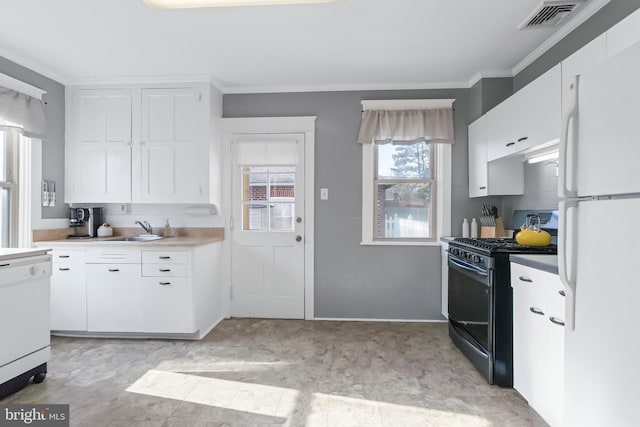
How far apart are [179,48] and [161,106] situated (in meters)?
0.78

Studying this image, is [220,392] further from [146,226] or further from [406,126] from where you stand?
[406,126]

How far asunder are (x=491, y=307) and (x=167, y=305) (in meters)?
2.57

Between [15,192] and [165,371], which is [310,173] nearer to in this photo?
[165,371]

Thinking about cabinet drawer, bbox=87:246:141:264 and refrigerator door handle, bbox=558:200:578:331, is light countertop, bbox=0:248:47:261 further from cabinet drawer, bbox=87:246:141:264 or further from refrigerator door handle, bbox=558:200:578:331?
refrigerator door handle, bbox=558:200:578:331

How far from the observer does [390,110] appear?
3707mm

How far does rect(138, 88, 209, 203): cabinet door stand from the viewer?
11.5 ft

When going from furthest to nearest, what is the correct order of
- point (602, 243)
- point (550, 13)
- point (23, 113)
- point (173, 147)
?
point (173, 147) < point (23, 113) < point (550, 13) < point (602, 243)

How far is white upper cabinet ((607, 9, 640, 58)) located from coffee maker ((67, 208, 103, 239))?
428 centimetres

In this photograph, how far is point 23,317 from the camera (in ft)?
7.59

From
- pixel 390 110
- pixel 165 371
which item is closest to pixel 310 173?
pixel 390 110

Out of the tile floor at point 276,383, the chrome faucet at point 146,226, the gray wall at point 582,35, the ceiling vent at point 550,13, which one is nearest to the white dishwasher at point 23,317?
the tile floor at point 276,383

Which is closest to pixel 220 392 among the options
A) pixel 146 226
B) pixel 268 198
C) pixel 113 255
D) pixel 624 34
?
pixel 113 255

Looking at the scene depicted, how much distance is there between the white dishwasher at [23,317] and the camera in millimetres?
2189

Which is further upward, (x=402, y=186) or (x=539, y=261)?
(x=402, y=186)
